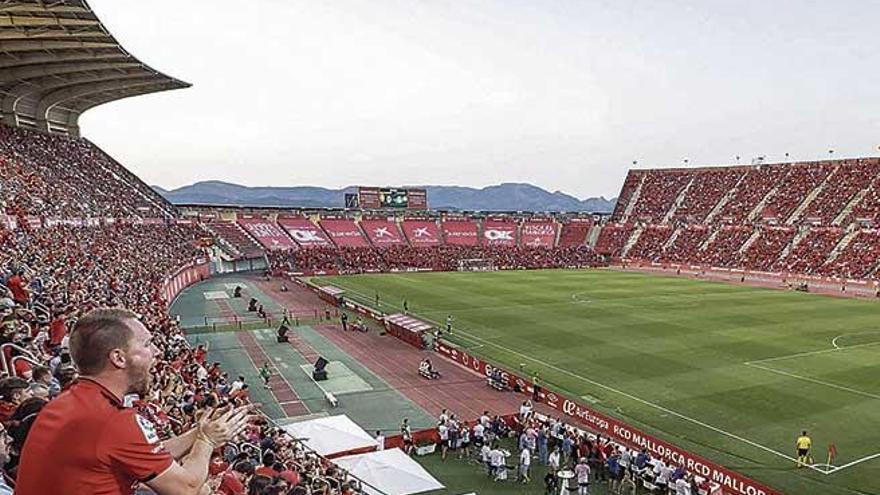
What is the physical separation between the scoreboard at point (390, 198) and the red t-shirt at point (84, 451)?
267 feet

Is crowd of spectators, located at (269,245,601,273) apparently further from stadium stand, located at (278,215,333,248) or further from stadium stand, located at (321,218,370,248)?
stadium stand, located at (321,218,370,248)

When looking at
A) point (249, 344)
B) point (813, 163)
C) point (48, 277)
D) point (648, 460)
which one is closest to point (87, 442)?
point (648, 460)

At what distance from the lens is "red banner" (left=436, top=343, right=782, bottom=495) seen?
51.3 ft

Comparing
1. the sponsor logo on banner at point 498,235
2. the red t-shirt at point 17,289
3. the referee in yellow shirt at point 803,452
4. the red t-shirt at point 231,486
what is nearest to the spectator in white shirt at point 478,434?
the referee in yellow shirt at point 803,452

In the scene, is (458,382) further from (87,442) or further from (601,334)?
(87,442)

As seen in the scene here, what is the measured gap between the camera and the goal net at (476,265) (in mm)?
69938

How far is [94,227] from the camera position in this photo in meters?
41.2

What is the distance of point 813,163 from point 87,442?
8799 cm

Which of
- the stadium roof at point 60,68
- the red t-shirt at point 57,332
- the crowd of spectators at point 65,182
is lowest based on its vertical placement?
the red t-shirt at point 57,332

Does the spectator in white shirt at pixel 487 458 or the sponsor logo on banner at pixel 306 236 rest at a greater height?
the sponsor logo on banner at pixel 306 236

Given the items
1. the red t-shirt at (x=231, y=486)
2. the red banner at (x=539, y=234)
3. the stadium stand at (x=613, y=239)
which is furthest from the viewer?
the red banner at (x=539, y=234)

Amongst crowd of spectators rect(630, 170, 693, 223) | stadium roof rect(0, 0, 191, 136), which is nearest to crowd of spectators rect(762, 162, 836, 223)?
crowd of spectators rect(630, 170, 693, 223)

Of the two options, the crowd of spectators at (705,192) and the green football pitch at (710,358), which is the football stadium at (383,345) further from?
the crowd of spectators at (705,192)

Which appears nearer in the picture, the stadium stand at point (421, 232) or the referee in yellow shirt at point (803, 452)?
the referee in yellow shirt at point (803, 452)
